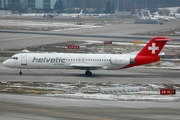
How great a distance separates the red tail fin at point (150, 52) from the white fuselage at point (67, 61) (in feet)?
2.75

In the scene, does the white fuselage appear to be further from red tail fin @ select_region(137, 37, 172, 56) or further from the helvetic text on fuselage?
red tail fin @ select_region(137, 37, 172, 56)

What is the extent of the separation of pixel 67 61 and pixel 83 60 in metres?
1.90

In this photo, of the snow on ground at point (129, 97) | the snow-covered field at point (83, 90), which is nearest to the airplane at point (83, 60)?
the snow-covered field at point (83, 90)

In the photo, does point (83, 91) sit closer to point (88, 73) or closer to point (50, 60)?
point (88, 73)

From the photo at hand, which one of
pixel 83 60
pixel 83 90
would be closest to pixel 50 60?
pixel 83 60

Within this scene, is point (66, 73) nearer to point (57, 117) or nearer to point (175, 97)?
point (175, 97)

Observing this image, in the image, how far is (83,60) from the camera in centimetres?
5822

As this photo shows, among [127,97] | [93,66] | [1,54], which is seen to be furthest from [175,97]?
[1,54]

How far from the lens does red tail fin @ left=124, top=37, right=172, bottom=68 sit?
58281 mm

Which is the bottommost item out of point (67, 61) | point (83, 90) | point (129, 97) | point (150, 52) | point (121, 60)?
point (83, 90)

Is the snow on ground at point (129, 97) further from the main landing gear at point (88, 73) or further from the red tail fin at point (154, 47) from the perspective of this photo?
the red tail fin at point (154, 47)

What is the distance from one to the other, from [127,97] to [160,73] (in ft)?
71.4

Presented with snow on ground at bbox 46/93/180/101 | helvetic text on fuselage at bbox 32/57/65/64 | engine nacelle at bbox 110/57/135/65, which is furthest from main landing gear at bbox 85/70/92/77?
snow on ground at bbox 46/93/180/101

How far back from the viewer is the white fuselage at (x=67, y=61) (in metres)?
57.5
